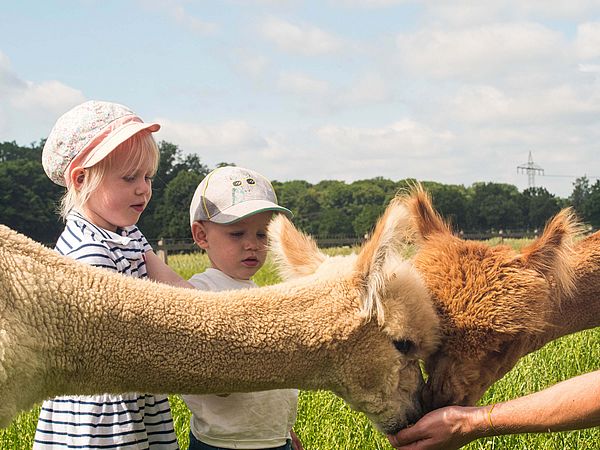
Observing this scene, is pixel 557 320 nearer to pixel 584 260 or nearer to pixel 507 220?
pixel 584 260

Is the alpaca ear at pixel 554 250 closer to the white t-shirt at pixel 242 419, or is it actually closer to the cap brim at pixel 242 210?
the cap brim at pixel 242 210

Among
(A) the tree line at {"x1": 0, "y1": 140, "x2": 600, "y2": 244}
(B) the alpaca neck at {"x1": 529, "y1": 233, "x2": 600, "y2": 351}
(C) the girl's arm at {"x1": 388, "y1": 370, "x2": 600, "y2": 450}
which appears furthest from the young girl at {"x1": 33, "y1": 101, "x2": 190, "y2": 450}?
(A) the tree line at {"x1": 0, "y1": 140, "x2": 600, "y2": 244}

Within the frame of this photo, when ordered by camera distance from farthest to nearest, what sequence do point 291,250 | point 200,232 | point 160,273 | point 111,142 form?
point 200,232 < point 160,273 < point 291,250 < point 111,142

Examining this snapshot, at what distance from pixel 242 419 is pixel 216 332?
0.92 meters

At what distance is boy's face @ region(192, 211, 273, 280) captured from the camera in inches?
152

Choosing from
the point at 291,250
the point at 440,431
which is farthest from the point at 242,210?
the point at 440,431

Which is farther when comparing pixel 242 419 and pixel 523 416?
pixel 242 419

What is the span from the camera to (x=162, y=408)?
335 centimetres

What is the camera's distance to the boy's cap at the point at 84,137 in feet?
10.7

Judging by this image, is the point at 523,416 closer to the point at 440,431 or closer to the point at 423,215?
the point at 440,431

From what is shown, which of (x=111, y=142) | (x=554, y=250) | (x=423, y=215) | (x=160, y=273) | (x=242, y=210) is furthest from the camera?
(x=423, y=215)

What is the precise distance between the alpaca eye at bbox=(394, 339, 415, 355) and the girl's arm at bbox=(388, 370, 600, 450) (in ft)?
1.31

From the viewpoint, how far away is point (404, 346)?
308 centimetres

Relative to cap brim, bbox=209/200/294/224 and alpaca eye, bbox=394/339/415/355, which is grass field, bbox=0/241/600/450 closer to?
cap brim, bbox=209/200/294/224
